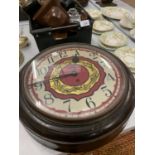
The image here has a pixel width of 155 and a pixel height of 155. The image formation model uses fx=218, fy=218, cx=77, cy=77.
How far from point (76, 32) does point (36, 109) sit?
16.3 inches

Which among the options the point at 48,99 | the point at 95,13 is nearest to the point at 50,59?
the point at 48,99

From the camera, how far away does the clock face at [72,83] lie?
574 millimetres

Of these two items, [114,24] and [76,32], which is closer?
[76,32]

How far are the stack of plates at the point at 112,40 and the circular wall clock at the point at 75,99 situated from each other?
267mm

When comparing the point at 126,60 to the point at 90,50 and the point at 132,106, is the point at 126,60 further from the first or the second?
the point at 132,106

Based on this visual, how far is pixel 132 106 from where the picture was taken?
2.03ft

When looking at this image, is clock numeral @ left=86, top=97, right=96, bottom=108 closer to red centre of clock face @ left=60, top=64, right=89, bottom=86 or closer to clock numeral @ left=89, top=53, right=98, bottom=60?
red centre of clock face @ left=60, top=64, right=89, bottom=86

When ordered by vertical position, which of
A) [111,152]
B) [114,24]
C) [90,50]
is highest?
[90,50]

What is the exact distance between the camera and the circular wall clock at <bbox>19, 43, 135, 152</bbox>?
1.80ft

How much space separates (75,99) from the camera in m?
0.60

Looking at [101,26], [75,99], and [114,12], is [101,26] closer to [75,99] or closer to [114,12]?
[114,12]

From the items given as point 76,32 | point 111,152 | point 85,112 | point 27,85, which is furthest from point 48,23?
point 111,152

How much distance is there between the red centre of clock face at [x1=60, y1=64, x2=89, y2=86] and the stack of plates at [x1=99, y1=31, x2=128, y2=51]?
35cm
